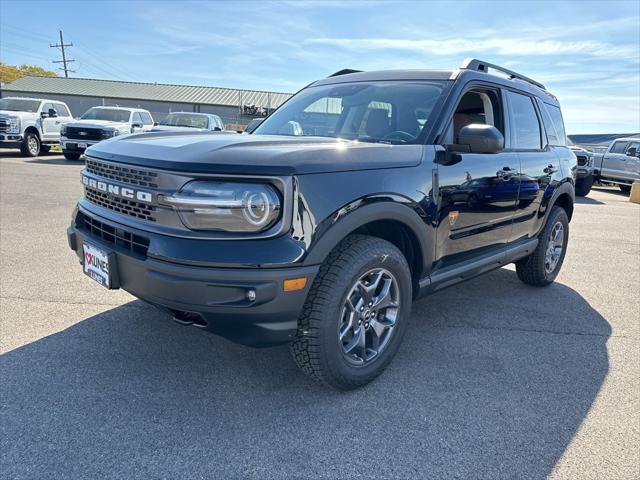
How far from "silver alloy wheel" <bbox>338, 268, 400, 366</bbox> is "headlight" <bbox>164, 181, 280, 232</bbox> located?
0.66m

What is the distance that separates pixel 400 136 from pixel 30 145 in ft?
54.0

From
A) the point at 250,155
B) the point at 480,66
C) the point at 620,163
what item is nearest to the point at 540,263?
the point at 480,66

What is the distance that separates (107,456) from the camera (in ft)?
6.81

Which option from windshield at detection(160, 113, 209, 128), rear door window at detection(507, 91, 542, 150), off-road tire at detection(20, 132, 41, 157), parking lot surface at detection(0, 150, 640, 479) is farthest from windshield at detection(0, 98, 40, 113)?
rear door window at detection(507, 91, 542, 150)

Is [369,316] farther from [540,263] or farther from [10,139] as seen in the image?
[10,139]

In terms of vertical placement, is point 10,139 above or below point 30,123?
below

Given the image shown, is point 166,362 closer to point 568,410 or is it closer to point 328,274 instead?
point 328,274

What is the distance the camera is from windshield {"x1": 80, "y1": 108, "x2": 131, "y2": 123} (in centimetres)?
1568

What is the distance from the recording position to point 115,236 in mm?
2504

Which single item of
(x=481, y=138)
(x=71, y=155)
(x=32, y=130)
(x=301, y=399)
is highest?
(x=481, y=138)

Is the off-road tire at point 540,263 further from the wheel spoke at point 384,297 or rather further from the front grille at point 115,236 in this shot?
the front grille at point 115,236

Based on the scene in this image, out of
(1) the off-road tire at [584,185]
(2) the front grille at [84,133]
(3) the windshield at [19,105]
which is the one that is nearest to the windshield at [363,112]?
(2) the front grille at [84,133]

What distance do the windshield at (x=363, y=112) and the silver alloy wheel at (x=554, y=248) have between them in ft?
7.65

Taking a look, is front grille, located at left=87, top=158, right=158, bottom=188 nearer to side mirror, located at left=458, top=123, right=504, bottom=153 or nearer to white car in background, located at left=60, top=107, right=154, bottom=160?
side mirror, located at left=458, top=123, right=504, bottom=153
